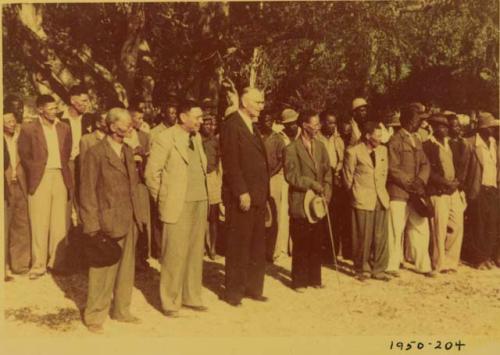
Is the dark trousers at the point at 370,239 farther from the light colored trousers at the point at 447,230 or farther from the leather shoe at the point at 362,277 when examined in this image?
the light colored trousers at the point at 447,230

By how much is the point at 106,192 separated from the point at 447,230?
13.2 feet

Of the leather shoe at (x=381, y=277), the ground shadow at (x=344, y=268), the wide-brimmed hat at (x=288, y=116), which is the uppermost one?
the wide-brimmed hat at (x=288, y=116)

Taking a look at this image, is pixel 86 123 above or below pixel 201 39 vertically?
below

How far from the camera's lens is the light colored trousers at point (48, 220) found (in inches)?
290

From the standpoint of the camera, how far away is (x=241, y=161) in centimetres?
662

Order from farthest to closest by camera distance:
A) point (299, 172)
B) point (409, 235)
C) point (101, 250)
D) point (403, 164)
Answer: point (409, 235)
point (403, 164)
point (299, 172)
point (101, 250)

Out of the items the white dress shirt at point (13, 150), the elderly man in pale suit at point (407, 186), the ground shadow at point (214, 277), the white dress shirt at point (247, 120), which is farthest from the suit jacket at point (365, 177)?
the white dress shirt at point (13, 150)

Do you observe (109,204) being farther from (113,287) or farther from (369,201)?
(369,201)

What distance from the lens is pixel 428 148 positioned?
26.4ft

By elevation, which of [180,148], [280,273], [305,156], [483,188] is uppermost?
[180,148]

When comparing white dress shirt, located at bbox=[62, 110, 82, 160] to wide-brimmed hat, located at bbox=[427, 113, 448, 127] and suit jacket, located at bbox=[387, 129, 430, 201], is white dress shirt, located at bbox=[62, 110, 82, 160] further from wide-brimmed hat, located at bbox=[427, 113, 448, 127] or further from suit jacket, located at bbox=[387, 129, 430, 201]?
wide-brimmed hat, located at bbox=[427, 113, 448, 127]

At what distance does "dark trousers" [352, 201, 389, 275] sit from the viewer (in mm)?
7621

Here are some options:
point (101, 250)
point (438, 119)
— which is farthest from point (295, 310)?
point (438, 119)

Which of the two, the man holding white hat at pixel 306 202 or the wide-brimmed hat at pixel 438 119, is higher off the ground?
the wide-brimmed hat at pixel 438 119
